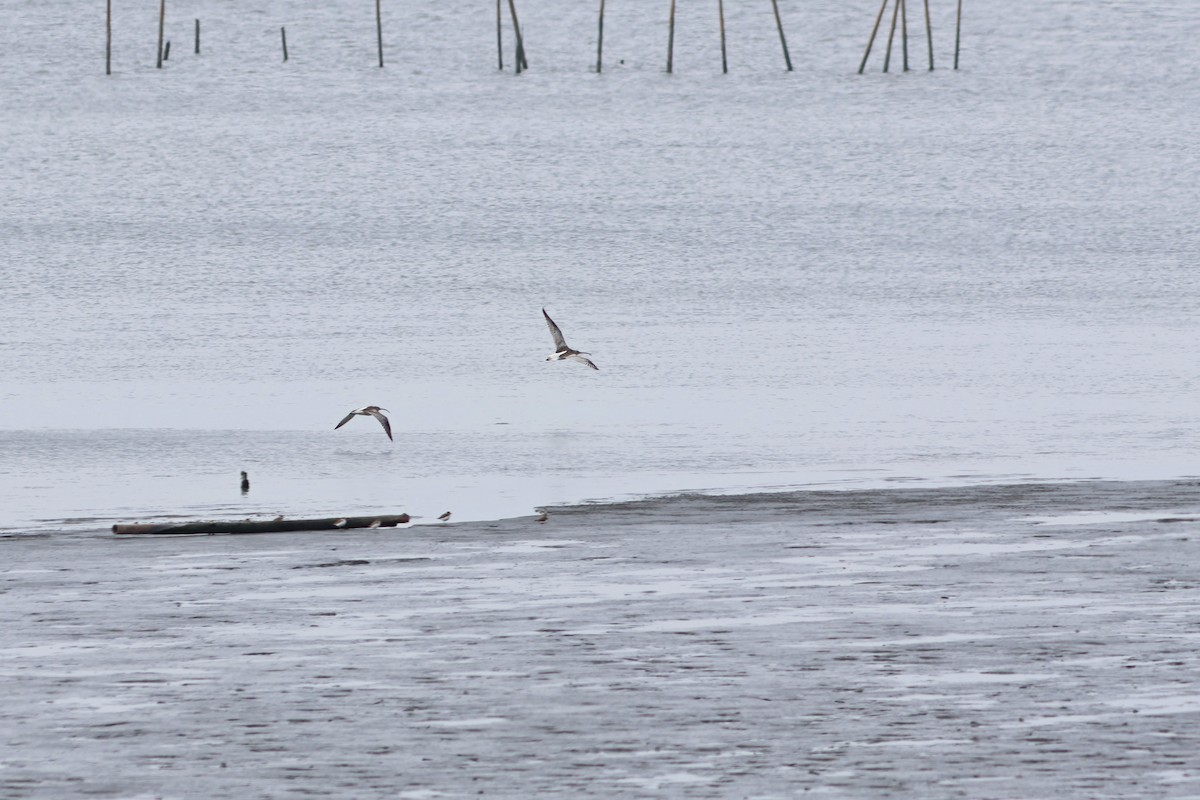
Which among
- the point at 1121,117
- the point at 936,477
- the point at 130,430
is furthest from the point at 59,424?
the point at 1121,117

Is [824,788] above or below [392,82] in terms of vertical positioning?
above

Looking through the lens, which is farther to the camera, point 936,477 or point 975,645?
point 936,477

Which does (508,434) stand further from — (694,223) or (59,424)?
(694,223)

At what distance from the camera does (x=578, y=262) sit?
4553cm

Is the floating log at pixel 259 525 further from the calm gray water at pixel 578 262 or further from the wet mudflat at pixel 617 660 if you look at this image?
the calm gray water at pixel 578 262

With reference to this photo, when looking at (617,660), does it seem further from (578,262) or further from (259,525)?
(578,262)

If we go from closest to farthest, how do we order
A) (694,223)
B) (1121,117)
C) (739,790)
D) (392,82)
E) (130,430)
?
(739,790)
(130,430)
(694,223)
(1121,117)
(392,82)

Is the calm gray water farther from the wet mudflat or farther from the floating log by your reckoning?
the wet mudflat

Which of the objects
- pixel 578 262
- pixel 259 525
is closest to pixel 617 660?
pixel 259 525

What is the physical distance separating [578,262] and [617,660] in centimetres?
3352

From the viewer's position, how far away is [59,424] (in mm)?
24000

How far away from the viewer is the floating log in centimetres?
1659

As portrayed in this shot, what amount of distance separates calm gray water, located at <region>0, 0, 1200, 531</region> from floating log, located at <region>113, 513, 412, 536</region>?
1.08m

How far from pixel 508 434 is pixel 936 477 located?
534 cm
